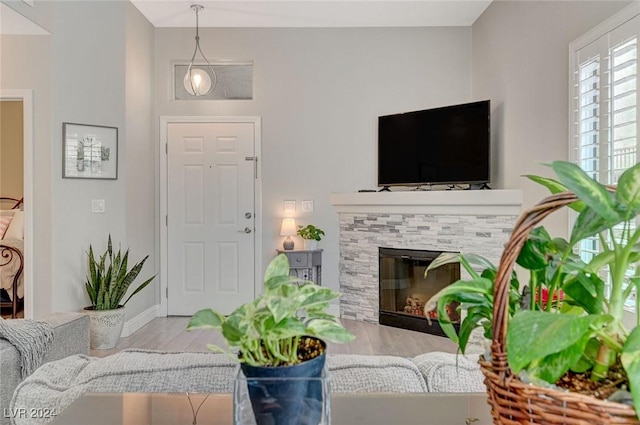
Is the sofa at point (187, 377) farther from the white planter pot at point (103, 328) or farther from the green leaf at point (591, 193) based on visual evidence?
the white planter pot at point (103, 328)

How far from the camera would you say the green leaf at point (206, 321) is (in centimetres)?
63

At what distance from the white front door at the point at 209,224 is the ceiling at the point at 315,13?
3.98 ft

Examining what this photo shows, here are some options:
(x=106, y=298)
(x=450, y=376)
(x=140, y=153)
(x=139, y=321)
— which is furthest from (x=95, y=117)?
(x=450, y=376)

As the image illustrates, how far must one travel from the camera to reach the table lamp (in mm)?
4629

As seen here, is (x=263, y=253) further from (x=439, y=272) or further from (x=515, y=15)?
(x=515, y=15)

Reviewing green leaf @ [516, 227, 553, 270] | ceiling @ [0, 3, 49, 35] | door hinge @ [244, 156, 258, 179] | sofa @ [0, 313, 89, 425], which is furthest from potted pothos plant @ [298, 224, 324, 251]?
green leaf @ [516, 227, 553, 270]

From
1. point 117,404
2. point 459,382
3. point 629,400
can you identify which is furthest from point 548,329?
point 117,404

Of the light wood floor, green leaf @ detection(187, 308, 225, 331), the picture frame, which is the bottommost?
the light wood floor

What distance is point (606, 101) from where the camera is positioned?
2.44 metres

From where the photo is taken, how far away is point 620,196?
565 millimetres

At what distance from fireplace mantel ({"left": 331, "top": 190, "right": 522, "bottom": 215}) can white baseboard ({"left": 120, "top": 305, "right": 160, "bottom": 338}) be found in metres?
2.20

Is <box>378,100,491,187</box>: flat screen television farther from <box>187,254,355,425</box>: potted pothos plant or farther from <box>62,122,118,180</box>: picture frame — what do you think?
<box>187,254,355,425</box>: potted pothos plant

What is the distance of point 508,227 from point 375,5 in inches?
95.6

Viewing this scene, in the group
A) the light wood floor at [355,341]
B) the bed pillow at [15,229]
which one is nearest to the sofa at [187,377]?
the light wood floor at [355,341]
